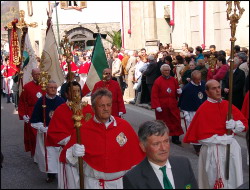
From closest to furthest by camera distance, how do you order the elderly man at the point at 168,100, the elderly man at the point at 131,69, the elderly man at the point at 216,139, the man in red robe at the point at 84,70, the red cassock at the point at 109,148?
1. the red cassock at the point at 109,148
2. the elderly man at the point at 216,139
3. the elderly man at the point at 168,100
4. the elderly man at the point at 131,69
5. the man in red robe at the point at 84,70

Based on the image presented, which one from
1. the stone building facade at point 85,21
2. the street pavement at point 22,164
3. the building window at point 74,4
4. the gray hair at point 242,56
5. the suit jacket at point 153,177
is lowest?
the street pavement at point 22,164

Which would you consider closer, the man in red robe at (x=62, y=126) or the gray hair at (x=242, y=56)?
the man in red robe at (x=62, y=126)

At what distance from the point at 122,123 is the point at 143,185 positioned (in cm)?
211

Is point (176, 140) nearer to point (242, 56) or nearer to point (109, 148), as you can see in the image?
point (242, 56)

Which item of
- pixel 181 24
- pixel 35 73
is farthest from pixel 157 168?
pixel 181 24

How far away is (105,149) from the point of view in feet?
18.6

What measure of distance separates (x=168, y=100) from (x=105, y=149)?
5.98 meters

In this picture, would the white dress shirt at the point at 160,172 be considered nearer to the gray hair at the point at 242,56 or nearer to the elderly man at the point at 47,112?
the elderly man at the point at 47,112

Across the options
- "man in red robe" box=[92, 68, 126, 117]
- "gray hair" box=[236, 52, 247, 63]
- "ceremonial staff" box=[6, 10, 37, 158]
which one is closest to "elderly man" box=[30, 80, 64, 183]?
"ceremonial staff" box=[6, 10, 37, 158]

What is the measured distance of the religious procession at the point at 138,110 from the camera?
5.30 meters

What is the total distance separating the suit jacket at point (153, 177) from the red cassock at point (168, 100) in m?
7.44

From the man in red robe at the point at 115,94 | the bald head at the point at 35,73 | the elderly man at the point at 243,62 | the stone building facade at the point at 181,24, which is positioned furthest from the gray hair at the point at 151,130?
the stone building facade at the point at 181,24

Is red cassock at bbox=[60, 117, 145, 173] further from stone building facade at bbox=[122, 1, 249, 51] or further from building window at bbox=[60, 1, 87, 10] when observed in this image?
building window at bbox=[60, 1, 87, 10]

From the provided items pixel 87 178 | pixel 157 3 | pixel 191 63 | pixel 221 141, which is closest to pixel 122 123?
pixel 87 178
